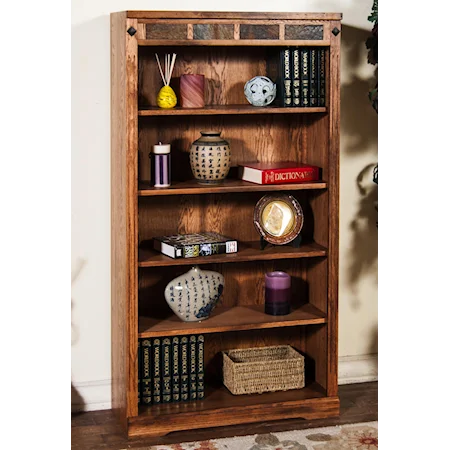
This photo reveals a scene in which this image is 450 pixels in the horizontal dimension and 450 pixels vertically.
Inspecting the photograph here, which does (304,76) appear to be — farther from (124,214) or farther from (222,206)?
(124,214)

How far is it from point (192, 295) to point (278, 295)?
38 centimetres

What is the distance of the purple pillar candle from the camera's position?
313cm

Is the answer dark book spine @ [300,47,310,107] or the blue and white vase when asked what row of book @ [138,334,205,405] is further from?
dark book spine @ [300,47,310,107]

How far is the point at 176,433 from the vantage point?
2998 millimetres

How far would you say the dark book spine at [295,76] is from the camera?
2971 millimetres

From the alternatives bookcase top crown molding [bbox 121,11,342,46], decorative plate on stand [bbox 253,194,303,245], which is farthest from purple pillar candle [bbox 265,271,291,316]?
bookcase top crown molding [bbox 121,11,342,46]

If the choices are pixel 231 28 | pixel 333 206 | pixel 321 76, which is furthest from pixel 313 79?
pixel 333 206

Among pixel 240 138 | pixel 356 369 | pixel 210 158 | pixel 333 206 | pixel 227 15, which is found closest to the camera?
pixel 227 15

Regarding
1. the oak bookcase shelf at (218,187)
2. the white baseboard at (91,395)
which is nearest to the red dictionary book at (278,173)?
the oak bookcase shelf at (218,187)

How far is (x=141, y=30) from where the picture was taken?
2744 millimetres

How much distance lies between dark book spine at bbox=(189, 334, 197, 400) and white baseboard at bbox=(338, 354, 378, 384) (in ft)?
2.69
